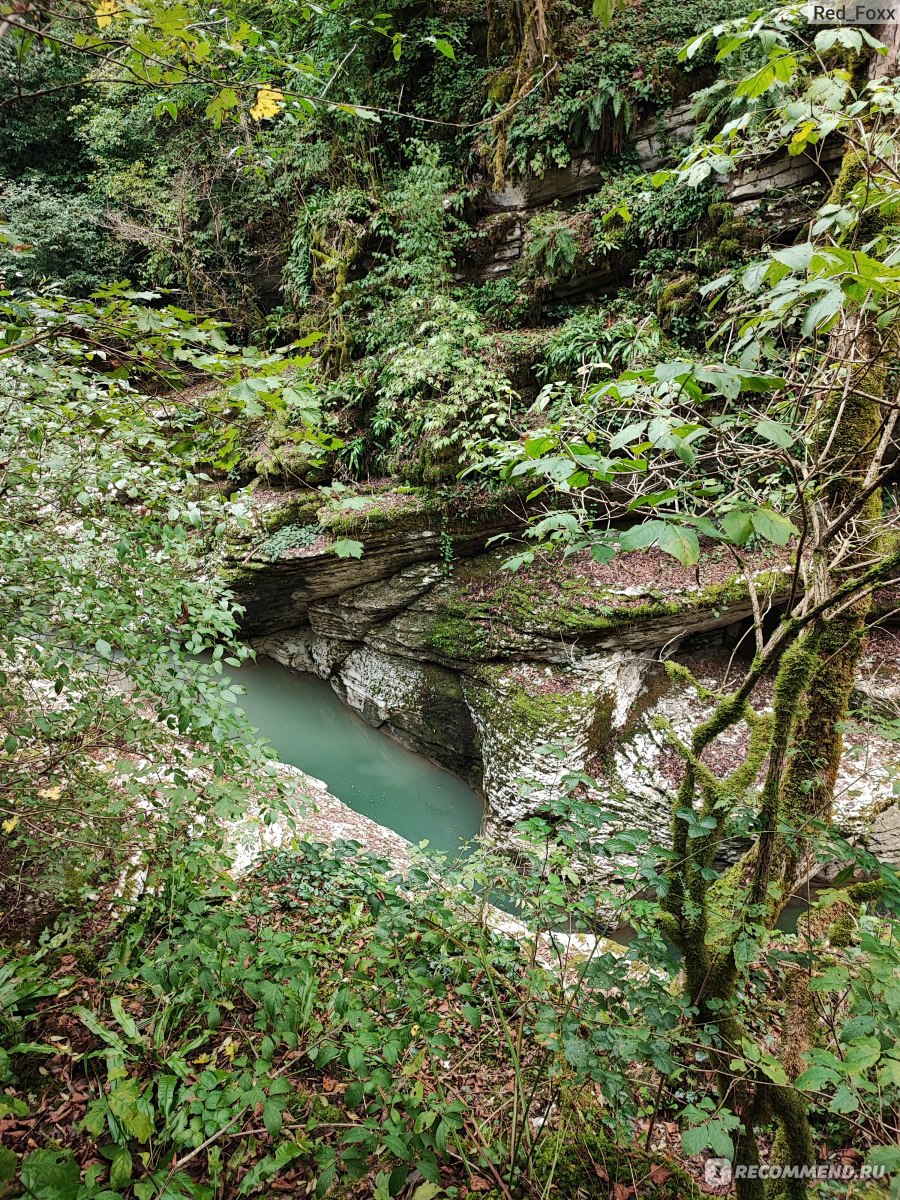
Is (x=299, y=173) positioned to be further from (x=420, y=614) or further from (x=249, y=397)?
(x=249, y=397)

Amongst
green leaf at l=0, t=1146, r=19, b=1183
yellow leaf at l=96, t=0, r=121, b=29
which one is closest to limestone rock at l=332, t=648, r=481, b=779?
green leaf at l=0, t=1146, r=19, b=1183

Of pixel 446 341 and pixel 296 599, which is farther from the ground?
pixel 446 341

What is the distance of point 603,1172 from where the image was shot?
5.59ft

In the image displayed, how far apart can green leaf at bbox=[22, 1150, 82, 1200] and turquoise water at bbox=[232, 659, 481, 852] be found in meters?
5.01

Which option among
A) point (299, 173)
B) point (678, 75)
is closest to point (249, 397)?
point (678, 75)

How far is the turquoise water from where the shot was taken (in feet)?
21.5

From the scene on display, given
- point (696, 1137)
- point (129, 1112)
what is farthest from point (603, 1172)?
point (129, 1112)

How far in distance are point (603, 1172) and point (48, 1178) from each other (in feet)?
5.34

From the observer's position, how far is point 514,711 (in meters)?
5.96

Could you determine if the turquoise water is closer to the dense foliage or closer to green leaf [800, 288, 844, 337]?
the dense foliage

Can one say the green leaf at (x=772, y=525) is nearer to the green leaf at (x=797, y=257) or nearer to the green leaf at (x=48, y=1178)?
the green leaf at (x=797, y=257)

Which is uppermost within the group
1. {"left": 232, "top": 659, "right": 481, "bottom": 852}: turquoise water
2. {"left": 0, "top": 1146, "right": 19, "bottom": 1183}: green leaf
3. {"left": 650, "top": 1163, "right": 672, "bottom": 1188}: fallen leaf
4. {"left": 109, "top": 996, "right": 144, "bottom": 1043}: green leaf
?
{"left": 0, "top": 1146, "right": 19, "bottom": 1183}: green leaf

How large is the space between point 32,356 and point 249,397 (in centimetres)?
195

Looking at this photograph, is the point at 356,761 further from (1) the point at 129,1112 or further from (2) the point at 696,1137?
(2) the point at 696,1137
